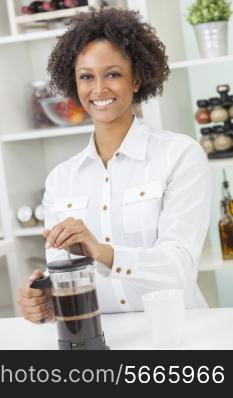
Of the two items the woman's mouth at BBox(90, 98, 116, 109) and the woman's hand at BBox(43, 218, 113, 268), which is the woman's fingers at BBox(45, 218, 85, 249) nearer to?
the woman's hand at BBox(43, 218, 113, 268)

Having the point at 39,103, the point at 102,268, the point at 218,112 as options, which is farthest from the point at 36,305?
the point at 39,103

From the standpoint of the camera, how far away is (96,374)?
132cm

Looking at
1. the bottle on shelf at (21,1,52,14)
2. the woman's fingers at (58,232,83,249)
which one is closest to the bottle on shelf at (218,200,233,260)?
the bottle on shelf at (21,1,52,14)

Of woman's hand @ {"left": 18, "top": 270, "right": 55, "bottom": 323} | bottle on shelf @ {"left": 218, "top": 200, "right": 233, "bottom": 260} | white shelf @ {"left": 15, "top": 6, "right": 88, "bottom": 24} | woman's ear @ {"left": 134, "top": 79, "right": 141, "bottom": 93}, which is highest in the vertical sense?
white shelf @ {"left": 15, "top": 6, "right": 88, "bottom": 24}

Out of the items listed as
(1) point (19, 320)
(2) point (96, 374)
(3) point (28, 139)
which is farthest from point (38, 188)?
(2) point (96, 374)

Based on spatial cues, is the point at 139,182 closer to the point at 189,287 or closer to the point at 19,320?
the point at 189,287

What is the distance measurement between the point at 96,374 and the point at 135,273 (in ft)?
1.46

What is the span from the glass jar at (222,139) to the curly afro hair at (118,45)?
61 centimetres

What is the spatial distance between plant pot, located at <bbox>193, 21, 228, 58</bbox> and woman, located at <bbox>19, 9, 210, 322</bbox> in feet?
1.87

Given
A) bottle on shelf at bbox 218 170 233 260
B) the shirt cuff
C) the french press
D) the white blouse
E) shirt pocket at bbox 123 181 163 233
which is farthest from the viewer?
bottle on shelf at bbox 218 170 233 260

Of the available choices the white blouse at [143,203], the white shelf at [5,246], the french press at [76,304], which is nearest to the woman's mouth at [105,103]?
the white blouse at [143,203]

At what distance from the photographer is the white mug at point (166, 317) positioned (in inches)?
57.9

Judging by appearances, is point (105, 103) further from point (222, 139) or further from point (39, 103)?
point (39, 103)

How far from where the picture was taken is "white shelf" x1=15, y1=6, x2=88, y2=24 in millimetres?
2953
